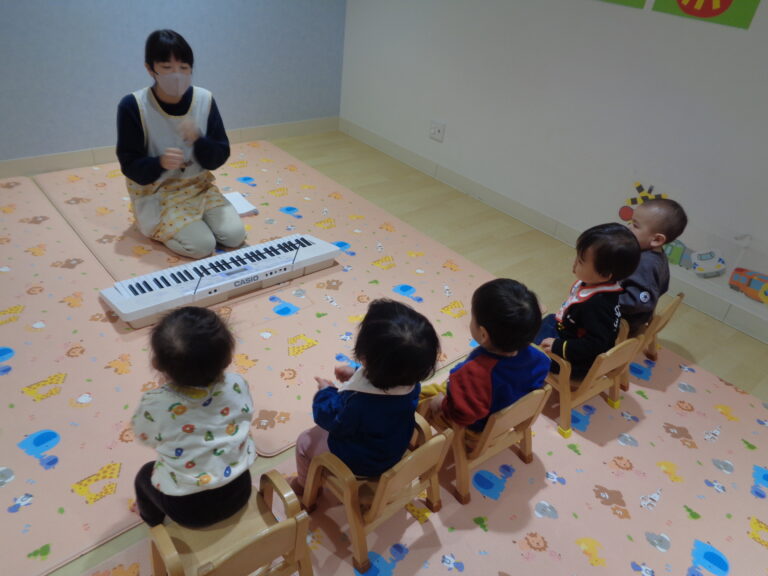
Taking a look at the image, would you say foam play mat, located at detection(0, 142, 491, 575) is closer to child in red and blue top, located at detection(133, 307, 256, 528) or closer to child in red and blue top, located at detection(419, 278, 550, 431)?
child in red and blue top, located at detection(133, 307, 256, 528)

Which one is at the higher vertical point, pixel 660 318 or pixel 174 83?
pixel 174 83

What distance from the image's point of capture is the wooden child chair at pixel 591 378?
1.78 meters

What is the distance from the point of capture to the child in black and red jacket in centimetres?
172

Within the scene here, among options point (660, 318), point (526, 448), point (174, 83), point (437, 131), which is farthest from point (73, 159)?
point (660, 318)

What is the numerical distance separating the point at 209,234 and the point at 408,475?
170cm

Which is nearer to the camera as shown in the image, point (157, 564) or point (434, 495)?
point (157, 564)

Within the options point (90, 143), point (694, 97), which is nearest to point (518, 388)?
point (694, 97)

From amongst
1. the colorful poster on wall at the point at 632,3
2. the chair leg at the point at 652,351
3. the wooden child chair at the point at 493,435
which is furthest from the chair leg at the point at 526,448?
the colorful poster on wall at the point at 632,3

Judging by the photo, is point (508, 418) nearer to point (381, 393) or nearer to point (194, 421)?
point (381, 393)

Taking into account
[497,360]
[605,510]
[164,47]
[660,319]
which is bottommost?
[605,510]

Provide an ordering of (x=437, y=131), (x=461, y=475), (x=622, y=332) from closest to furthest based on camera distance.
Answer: (x=461, y=475) < (x=622, y=332) < (x=437, y=131)

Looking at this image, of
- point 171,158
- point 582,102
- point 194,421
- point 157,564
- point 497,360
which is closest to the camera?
point 194,421

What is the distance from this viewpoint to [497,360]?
4.89 feet

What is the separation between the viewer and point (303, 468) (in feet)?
5.03
